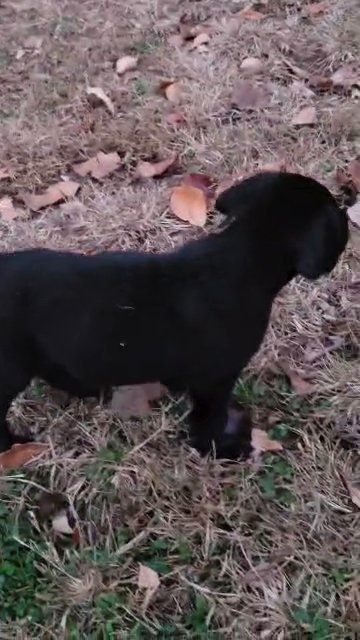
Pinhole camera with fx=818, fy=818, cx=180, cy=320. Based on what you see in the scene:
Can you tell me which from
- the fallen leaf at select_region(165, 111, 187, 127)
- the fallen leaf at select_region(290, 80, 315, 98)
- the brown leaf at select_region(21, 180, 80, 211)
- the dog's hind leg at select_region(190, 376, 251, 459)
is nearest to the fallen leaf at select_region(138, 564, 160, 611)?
the dog's hind leg at select_region(190, 376, 251, 459)

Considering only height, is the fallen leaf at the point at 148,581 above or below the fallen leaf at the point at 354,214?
below

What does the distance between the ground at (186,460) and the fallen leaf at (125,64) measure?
0.26m

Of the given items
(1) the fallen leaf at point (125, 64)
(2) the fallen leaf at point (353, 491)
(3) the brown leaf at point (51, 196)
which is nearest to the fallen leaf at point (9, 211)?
(3) the brown leaf at point (51, 196)

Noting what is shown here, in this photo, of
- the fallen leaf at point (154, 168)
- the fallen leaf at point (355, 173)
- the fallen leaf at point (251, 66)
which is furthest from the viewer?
the fallen leaf at point (251, 66)

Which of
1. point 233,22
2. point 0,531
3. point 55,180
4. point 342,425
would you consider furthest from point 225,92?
point 0,531

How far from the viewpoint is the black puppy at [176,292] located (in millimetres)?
2049

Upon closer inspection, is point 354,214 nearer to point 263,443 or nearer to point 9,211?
point 263,443

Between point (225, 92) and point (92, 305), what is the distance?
2.14 meters

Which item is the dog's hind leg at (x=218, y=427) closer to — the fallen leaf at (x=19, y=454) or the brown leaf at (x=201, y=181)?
the fallen leaf at (x=19, y=454)

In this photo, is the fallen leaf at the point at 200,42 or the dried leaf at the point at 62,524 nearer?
the dried leaf at the point at 62,524

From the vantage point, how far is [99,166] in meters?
3.53

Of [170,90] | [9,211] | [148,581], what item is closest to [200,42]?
[170,90]

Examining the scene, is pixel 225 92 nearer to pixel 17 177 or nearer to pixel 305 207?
pixel 17 177

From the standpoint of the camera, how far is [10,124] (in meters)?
3.80
